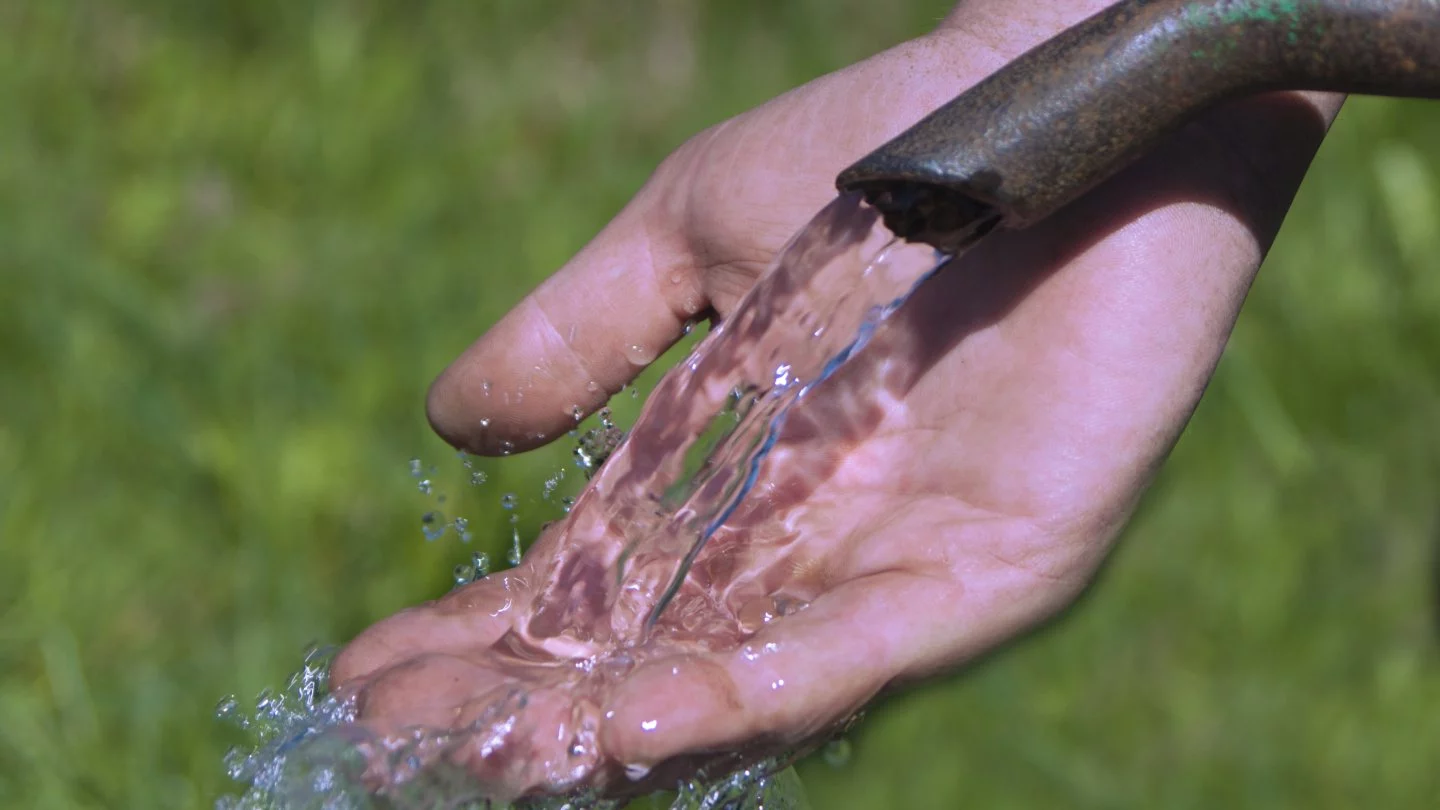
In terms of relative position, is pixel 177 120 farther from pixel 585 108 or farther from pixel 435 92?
pixel 585 108

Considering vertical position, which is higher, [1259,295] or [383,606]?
[383,606]

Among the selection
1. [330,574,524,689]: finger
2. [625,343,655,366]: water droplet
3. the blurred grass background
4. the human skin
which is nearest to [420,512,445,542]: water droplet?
the blurred grass background

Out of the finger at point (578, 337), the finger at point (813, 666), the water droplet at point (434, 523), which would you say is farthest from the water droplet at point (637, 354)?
the water droplet at point (434, 523)

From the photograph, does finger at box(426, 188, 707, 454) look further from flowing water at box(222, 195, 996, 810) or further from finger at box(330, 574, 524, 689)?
finger at box(330, 574, 524, 689)

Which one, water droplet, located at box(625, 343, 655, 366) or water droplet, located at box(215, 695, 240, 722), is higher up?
water droplet, located at box(625, 343, 655, 366)

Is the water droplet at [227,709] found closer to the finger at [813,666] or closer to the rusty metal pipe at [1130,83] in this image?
the finger at [813,666]

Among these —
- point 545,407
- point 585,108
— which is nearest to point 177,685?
point 545,407
